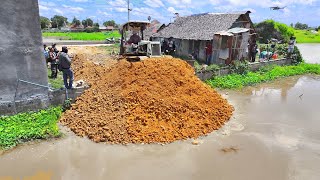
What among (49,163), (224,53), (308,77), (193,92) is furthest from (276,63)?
(49,163)

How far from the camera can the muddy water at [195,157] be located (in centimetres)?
728

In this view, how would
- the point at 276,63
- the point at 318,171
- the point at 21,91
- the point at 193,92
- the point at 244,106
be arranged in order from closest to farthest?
the point at 318,171 → the point at 21,91 → the point at 193,92 → the point at 244,106 → the point at 276,63

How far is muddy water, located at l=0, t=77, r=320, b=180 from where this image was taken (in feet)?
23.9

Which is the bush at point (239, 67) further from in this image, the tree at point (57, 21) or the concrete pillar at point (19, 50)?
the tree at point (57, 21)

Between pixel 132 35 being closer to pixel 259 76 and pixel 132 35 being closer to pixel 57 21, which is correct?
pixel 259 76

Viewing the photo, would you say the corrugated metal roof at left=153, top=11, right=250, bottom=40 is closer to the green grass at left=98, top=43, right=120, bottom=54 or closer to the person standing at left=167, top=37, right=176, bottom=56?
the person standing at left=167, top=37, right=176, bottom=56

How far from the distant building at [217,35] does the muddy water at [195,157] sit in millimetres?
8706

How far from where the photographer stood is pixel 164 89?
10.5m

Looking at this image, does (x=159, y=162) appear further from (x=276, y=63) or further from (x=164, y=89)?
(x=276, y=63)

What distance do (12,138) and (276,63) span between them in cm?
1675

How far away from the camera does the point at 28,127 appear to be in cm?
916

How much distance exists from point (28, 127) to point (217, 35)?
507 inches

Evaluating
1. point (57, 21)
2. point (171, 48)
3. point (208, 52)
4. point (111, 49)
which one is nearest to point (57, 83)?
point (208, 52)

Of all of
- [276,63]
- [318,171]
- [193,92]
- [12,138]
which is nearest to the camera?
[318,171]
